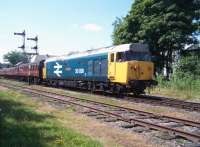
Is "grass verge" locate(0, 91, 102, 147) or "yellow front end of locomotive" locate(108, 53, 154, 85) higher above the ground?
"yellow front end of locomotive" locate(108, 53, 154, 85)

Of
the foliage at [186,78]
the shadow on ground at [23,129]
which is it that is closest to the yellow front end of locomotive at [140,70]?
the foliage at [186,78]

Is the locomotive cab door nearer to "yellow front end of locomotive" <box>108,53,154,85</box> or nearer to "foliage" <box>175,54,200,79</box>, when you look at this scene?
"yellow front end of locomotive" <box>108,53,154,85</box>

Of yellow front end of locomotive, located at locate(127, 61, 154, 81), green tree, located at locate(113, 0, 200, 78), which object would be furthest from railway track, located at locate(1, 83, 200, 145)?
green tree, located at locate(113, 0, 200, 78)

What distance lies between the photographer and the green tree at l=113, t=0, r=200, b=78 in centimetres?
3516

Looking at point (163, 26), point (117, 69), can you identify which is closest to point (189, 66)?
point (163, 26)

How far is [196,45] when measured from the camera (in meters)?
36.2

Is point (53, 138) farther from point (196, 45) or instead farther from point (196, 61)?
point (196, 45)

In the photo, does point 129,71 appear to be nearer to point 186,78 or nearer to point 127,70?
point 127,70

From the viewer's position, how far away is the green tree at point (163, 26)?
3516 centimetres

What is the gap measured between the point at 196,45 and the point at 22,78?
88.2 feet

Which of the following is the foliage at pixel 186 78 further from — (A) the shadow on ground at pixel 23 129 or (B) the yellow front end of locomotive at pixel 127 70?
(A) the shadow on ground at pixel 23 129

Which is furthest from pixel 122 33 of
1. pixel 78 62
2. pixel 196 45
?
pixel 78 62

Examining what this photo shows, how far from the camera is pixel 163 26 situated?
117ft

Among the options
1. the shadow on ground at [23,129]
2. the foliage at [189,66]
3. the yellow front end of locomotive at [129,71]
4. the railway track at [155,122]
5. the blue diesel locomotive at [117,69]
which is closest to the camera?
the shadow on ground at [23,129]
